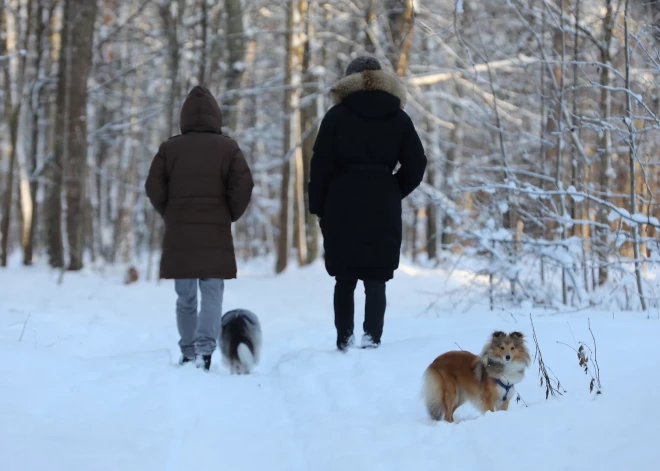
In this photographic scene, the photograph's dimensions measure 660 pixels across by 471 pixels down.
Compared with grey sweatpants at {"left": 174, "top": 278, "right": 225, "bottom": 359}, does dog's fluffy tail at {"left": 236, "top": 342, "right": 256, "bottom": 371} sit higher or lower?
lower

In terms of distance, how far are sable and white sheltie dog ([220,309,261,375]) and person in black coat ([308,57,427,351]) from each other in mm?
855

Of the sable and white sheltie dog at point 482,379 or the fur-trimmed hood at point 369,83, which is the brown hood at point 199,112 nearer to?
the fur-trimmed hood at point 369,83

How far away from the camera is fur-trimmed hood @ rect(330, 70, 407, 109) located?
4738 mm

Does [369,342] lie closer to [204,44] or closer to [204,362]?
[204,362]

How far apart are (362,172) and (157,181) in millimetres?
1553

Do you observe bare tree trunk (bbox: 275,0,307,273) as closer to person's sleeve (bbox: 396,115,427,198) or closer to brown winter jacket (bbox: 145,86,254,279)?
brown winter jacket (bbox: 145,86,254,279)

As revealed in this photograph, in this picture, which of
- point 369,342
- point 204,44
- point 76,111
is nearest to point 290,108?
point 204,44

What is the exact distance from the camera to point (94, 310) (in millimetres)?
8344

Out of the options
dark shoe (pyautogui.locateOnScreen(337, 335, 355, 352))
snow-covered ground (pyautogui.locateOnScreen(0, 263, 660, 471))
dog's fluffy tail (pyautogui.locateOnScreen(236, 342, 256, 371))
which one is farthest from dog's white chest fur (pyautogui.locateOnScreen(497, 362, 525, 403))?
dog's fluffy tail (pyautogui.locateOnScreen(236, 342, 256, 371))

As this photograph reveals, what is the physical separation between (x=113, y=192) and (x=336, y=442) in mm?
27549

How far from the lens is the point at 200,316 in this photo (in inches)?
198

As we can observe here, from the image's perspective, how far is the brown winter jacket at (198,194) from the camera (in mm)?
4914

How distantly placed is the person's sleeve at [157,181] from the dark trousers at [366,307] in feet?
4.86

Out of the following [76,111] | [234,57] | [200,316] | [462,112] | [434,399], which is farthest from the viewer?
[462,112]
